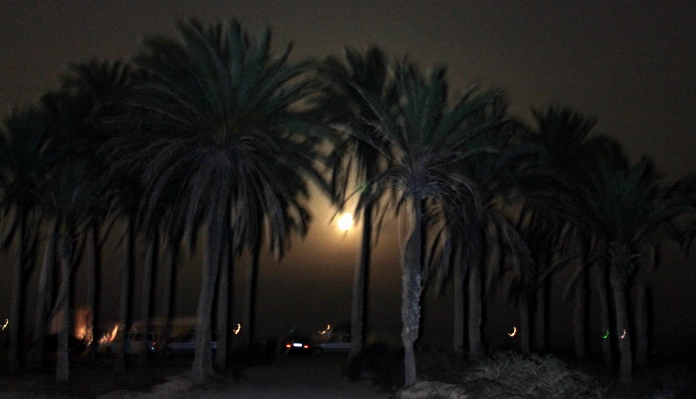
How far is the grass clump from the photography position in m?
17.2

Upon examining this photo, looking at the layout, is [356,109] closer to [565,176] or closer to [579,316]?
[565,176]

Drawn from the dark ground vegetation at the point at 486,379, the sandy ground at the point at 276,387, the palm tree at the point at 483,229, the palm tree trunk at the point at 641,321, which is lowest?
the sandy ground at the point at 276,387

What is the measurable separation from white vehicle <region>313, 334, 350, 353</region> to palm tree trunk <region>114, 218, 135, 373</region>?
17953 millimetres

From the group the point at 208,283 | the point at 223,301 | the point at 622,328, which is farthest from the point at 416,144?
the point at 223,301

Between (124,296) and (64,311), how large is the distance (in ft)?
36.4

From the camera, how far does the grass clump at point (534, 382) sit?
56.5ft

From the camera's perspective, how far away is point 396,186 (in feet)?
80.4

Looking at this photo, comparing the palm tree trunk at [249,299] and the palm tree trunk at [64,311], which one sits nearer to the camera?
the palm tree trunk at [64,311]

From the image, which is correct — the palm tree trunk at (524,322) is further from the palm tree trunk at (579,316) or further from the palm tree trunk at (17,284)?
the palm tree trunk at (17,284)

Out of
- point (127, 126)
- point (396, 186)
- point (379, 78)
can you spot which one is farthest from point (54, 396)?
point (379, 78)

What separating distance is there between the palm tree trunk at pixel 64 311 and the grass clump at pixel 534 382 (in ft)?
40.0

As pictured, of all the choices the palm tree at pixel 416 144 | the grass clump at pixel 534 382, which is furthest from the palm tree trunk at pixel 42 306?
the grass clump at pixel 534 382

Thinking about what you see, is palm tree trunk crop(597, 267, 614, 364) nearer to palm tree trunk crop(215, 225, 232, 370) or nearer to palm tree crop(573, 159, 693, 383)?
palm tree crop(573, 159, 693, 383)

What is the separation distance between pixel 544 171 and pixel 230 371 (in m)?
14.3
